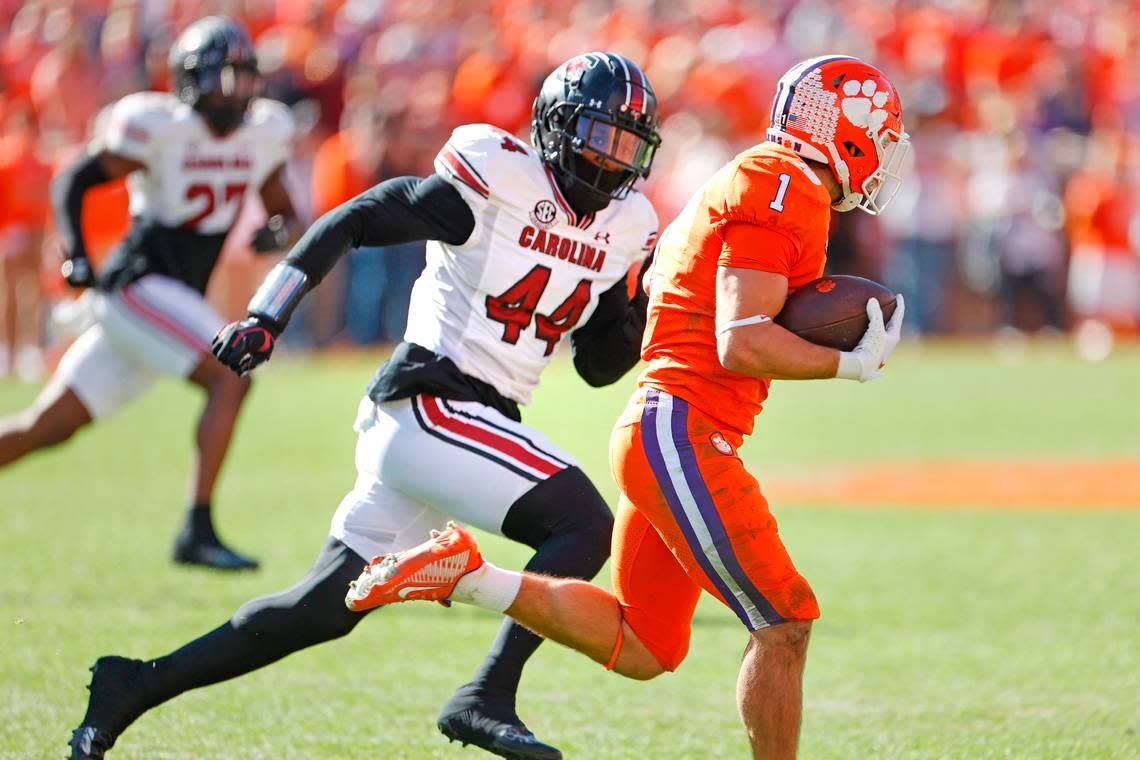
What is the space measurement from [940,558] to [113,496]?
465cm

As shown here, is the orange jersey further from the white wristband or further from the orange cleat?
the orange cleat

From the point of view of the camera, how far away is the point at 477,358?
4469 mm

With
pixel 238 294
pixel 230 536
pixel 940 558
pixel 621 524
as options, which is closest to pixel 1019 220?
pixel 238 294

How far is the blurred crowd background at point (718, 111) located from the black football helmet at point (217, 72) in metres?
7.76

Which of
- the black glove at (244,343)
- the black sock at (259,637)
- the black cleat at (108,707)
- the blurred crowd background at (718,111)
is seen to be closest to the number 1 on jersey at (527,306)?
the black glove at (244,343)

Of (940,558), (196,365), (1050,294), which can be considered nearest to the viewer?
(196,365)

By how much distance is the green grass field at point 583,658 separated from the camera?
4.66m

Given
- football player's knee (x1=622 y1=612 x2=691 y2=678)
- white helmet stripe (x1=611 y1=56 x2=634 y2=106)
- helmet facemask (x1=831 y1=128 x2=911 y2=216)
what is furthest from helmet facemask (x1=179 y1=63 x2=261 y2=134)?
football player's knee (x1=622 y1=612 x2=691 y2=678)

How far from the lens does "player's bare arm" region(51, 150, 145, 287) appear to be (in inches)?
272

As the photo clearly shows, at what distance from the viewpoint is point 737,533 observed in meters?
3.77

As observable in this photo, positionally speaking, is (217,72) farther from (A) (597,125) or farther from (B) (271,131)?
(A) (597,125)

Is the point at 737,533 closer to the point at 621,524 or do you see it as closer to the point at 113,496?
the point at 621,524

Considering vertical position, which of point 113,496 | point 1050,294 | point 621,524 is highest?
point 1050,294

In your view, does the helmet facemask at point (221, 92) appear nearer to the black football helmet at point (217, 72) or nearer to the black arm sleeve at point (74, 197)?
the black football helmet at point (217, 72)
